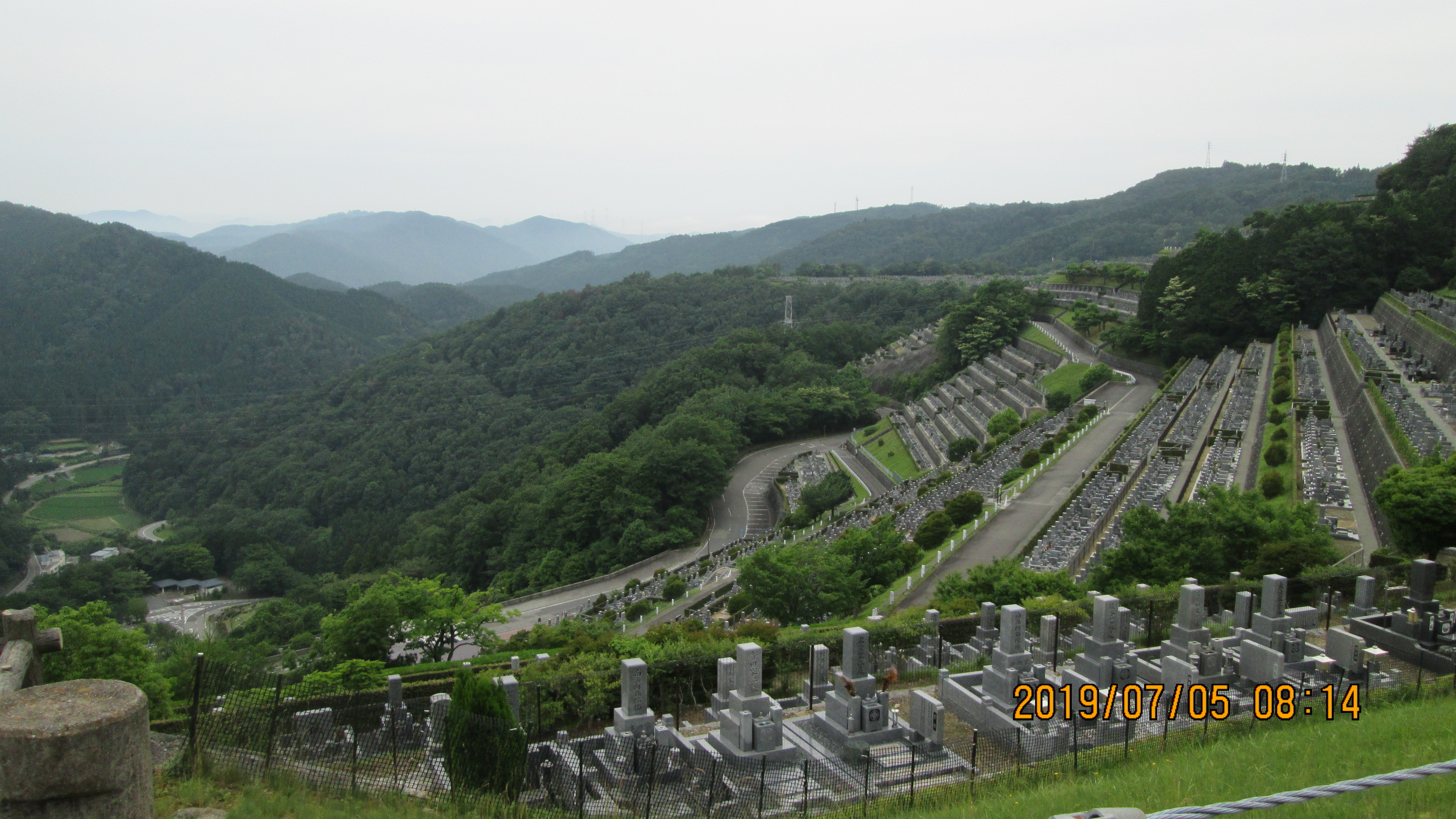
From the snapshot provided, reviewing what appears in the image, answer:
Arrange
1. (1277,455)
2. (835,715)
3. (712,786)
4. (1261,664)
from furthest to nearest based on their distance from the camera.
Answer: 1. (1277,455)
2. (1261,664)
3. (835,715)
4. (712,786)

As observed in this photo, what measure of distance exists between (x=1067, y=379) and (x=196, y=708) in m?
45.2

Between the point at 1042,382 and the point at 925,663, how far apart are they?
3554 cm

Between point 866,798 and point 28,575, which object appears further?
point 28,575

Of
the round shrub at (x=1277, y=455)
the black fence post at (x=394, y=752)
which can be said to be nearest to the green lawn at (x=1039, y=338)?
the round shrub at (x=1277, y=455)

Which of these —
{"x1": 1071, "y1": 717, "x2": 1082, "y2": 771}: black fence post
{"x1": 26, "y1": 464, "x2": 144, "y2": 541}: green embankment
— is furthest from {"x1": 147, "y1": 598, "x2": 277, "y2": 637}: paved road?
{"x1": 1071, "y1": 717, "x2": 1082, "y2": 771}: black fence post

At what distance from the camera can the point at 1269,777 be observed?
23.3 feet

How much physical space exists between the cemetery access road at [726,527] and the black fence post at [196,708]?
59.0ft

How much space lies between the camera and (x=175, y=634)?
39.1 metres

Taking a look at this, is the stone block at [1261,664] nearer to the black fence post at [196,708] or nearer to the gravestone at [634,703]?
the gravestone at [634,703]

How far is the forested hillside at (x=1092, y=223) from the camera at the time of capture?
115 metres

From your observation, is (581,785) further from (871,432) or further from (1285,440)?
(871,432)

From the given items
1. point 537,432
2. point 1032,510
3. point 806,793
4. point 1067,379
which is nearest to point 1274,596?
point 806,793

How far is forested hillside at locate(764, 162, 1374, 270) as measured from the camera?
115 m
